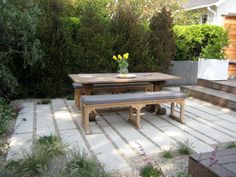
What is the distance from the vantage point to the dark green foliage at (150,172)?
281cm

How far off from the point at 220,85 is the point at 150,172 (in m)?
4.69

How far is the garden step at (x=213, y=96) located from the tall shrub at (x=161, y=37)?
1101 millimetres

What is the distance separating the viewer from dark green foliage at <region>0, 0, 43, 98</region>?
4973 millimetres

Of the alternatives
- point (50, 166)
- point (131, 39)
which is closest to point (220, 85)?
point (131, 39)

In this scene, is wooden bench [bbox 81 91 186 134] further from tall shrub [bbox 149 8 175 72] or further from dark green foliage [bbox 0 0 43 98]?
tall shrub [bbox 149 8 175 72]

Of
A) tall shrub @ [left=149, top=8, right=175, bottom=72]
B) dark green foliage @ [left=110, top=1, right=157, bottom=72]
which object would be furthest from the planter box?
dark green foliage @ [left=110, top=1, right=157, bottom=72]

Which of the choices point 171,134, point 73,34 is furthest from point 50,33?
point 171,134

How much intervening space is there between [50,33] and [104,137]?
361 centimetres

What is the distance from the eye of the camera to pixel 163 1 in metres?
11.2

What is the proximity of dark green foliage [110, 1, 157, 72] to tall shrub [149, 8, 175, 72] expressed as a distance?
35 centimetres

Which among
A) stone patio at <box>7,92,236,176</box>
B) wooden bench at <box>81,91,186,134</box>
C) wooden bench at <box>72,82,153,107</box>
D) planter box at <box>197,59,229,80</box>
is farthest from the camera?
planter box at <box>197,59,229,80</box>

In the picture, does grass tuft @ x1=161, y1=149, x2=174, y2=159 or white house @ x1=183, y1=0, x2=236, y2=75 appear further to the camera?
white house @ x1=183, y1=0, x2=236, y2=75

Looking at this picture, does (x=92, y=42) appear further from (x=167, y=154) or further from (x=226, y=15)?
(x=226, y=15)

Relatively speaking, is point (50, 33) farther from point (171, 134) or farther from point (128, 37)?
point (171, 134)
